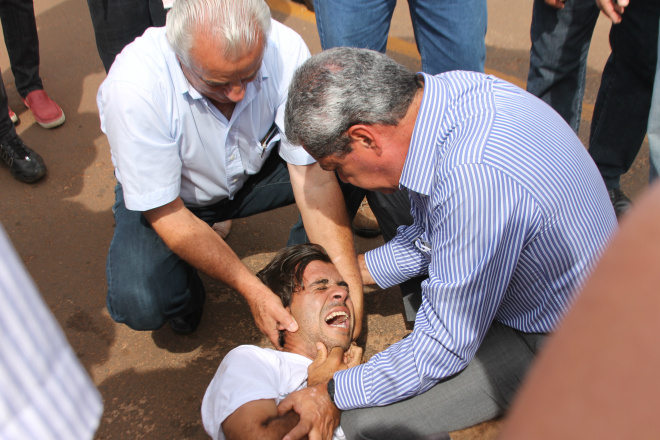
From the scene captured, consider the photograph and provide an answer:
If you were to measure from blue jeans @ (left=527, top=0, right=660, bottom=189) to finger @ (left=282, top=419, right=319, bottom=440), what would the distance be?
2.52 metres

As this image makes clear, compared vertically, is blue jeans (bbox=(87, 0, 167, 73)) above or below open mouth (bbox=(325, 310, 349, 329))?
above

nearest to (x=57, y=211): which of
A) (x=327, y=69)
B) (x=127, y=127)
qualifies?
(x=127, y=127)

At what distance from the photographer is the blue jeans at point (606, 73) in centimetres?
324

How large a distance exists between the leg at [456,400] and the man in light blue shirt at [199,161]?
1.90 ft

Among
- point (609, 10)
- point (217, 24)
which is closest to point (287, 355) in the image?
point (217, 24)

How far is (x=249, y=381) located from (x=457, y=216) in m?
1.14

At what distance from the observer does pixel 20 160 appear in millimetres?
3914

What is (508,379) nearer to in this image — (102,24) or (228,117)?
(228,117)

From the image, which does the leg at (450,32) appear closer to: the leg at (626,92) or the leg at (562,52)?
the leg at (562,52)

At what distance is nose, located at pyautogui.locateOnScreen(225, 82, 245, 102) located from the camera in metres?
2.46

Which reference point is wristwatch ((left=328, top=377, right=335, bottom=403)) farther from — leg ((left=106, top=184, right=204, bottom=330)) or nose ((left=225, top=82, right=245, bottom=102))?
nose ((left=225, top=82, right=245, bottom=102))

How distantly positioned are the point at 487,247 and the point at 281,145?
56.8 inches

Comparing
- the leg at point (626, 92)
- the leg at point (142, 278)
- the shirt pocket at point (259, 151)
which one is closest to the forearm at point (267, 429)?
the leg at point (142, 278)

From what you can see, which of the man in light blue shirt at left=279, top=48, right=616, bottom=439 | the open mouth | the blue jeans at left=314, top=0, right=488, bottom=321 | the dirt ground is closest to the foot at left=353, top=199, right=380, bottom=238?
the dirt ground
